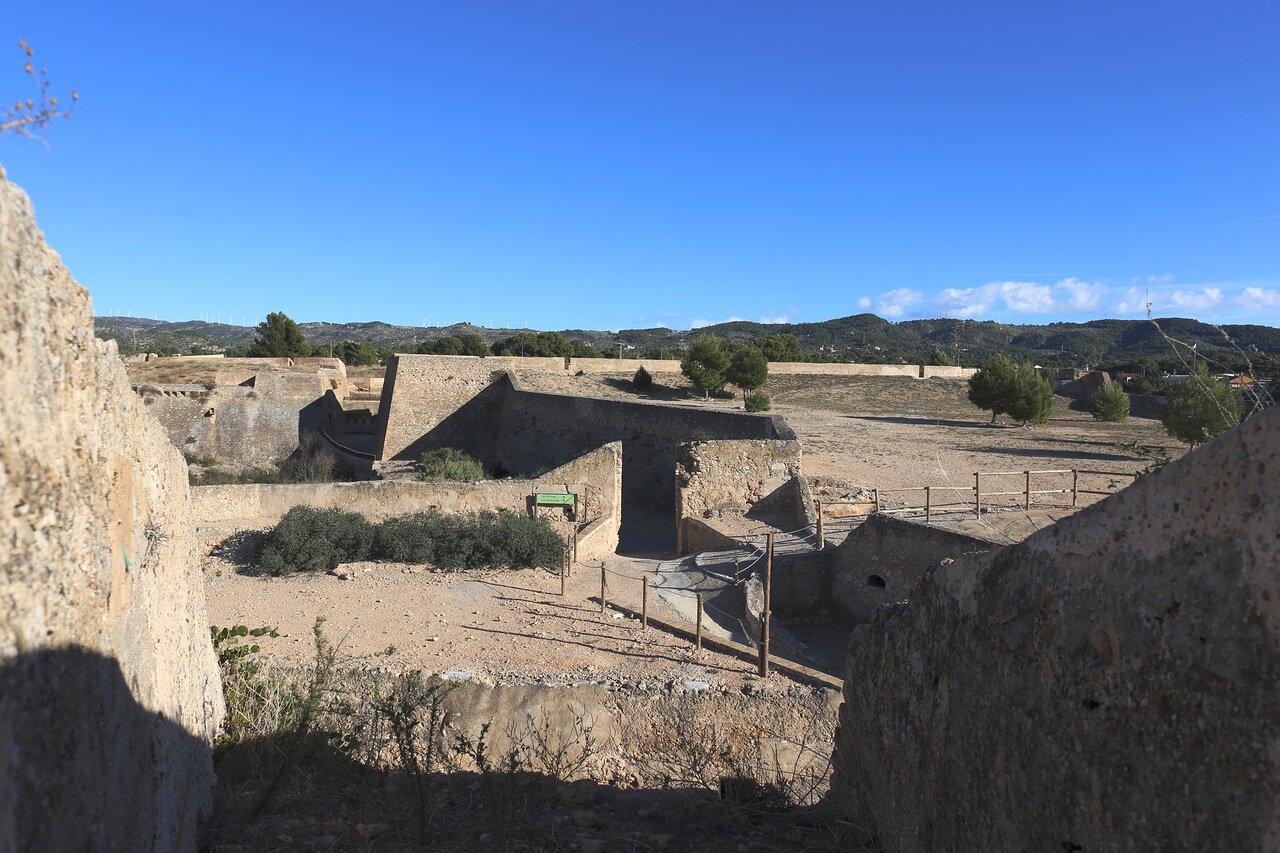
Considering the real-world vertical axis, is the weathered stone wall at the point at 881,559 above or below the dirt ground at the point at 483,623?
above

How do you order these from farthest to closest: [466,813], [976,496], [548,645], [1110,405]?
[1110,405], [976,496], [548,645], [466,813]

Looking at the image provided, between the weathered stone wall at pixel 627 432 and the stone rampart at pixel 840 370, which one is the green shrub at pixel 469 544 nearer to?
the weathered stone wall at pixel 627 432

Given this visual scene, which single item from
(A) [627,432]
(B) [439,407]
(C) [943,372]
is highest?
(C) [943,372]

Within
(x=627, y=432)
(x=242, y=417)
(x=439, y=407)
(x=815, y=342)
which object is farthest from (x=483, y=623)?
(x=815, y=342)

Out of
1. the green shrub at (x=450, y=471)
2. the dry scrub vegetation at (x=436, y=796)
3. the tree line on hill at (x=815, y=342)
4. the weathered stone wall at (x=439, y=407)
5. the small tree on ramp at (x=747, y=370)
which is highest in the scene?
the tree line on hill at (x=815, y=342)

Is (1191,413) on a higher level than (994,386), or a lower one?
lower

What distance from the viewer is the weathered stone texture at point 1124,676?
5.66 ft

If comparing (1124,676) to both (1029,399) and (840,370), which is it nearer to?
(1029,399)

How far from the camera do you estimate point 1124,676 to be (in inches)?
79.6

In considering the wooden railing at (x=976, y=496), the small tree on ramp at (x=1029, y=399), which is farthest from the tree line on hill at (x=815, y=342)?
the wooden railing at (x=976, y=496)

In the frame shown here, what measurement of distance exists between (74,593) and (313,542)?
10.3m

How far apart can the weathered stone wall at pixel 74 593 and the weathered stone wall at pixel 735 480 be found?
11800mm

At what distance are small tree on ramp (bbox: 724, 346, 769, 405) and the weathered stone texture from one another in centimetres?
3205

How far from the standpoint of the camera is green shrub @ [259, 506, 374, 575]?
38.4 feet
